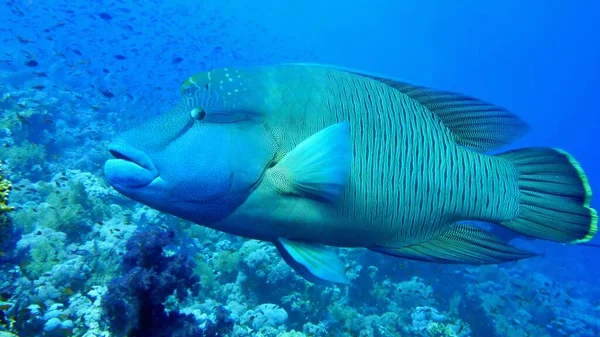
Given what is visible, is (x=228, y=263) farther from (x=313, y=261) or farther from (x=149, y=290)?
(x=313, y=261)

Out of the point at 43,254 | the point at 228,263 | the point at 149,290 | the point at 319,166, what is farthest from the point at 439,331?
the point at 319,166

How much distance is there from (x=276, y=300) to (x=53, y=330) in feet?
12.6

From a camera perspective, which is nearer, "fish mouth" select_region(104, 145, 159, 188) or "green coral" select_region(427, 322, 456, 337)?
"fish mouth" select_region(104, 145, 159, 188)

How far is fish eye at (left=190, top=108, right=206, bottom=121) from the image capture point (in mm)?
1666

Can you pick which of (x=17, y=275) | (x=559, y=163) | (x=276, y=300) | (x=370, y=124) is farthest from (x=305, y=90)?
(x=276, y=300)

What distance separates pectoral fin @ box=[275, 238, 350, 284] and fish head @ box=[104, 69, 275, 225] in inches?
13.9

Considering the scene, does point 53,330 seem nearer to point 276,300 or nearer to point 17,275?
point 17,275

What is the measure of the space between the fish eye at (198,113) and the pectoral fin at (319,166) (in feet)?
1.29

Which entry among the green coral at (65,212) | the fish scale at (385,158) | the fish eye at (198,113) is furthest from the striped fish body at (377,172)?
the green coral at (65,212)

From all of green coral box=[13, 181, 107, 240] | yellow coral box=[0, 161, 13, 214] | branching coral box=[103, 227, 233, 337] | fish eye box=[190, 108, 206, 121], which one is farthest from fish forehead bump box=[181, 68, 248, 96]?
green coral box=[13, 181, 107, 240]

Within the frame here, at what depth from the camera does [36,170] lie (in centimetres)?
1035

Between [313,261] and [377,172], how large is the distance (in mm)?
523

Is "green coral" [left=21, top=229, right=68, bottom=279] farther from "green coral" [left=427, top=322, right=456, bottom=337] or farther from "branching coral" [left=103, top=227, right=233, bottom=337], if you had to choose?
"green coral" [left=427, top=322, right=456, bottom=337]

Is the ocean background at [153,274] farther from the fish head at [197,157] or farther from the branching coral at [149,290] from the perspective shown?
the fish head at [197,157]
